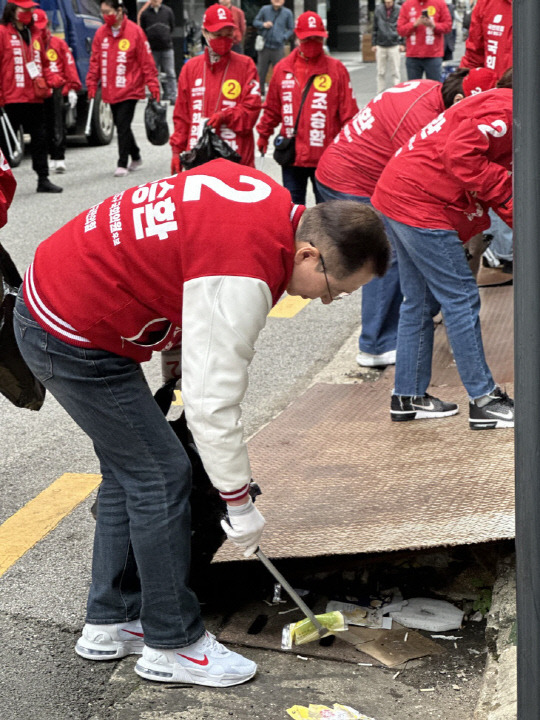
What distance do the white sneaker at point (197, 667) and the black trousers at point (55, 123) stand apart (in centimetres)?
859

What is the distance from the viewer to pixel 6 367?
11.1ft

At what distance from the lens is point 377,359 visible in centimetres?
543

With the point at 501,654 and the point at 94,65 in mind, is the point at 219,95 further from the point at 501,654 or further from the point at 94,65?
the point at 501,654

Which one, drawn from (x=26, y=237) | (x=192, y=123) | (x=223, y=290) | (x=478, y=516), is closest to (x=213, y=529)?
(x=478, y=516)

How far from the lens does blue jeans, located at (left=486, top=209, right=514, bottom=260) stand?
6680mm

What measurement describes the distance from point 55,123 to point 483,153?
7.85 m

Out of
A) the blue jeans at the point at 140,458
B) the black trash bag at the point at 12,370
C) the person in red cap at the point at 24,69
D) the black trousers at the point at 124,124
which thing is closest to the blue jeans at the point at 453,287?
the black trash bag at the point at 12,370

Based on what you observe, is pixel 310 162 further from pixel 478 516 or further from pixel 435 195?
pixel 478 516

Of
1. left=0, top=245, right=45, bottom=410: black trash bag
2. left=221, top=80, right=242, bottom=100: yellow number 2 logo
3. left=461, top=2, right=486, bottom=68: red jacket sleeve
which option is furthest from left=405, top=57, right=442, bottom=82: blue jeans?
left=0, top=245, right=45, bottom=410: black trash bag

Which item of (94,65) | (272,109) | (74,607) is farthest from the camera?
(94,65)

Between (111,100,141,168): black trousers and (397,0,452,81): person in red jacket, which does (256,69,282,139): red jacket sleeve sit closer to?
(111,100,141,168): black trousers

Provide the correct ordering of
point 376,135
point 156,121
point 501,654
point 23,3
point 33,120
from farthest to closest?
1. point 33,120
2. point 23,3
3. point 156,121
4. point 376,135
5. point 501,654

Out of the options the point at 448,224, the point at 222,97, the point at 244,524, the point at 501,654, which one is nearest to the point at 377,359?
the point at 448,224

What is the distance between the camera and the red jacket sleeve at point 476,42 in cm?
732
